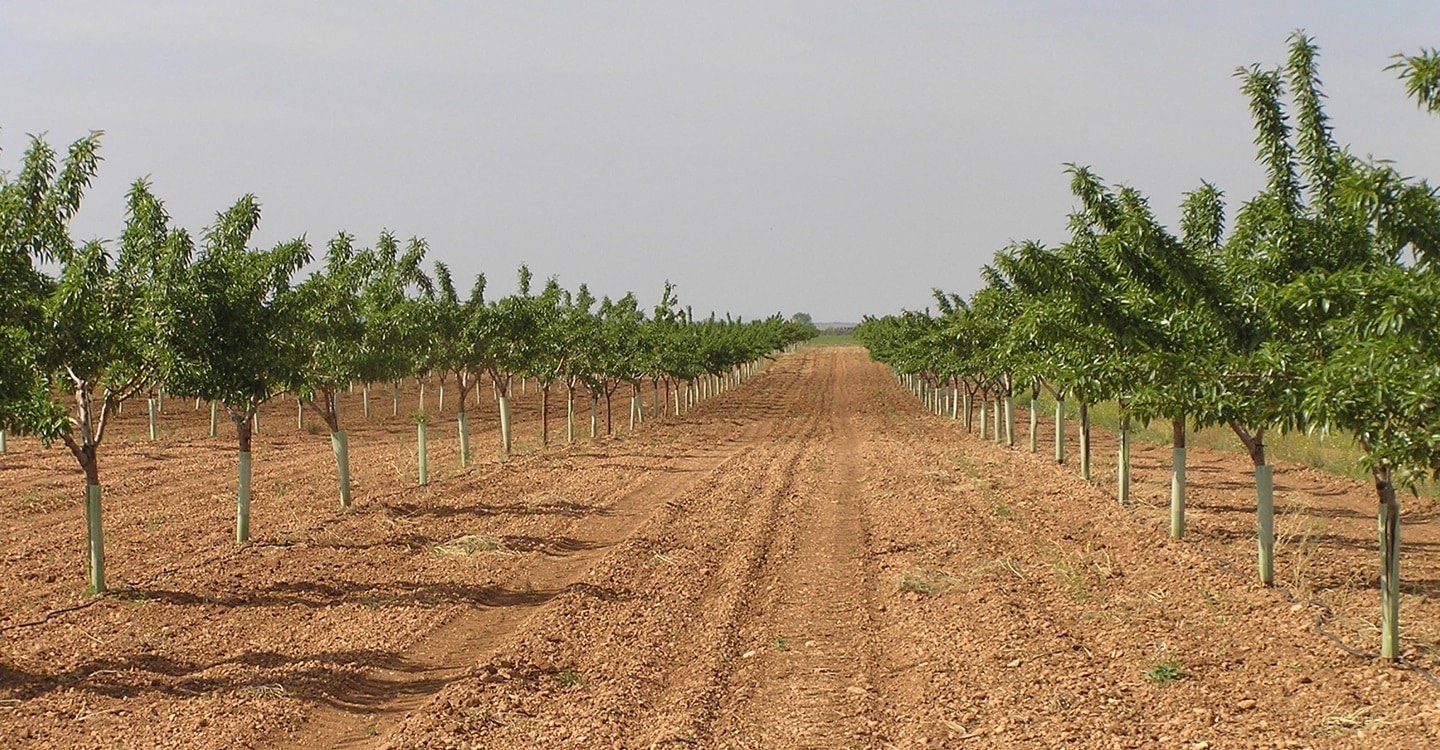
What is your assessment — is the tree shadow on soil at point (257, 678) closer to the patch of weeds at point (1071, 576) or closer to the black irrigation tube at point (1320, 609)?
the patch of weeds at point (1071, 576)

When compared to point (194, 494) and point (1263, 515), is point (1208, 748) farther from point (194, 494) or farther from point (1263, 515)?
point (194, 494)

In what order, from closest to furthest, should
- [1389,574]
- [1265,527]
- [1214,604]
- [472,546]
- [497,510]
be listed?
[1389,574], [1214,604], [1265,527], [472,546], [497,510]

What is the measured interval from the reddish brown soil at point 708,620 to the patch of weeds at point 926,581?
6 cm

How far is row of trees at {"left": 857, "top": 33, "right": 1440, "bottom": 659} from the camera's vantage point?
22.1 feet

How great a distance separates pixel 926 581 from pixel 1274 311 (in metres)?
5.70

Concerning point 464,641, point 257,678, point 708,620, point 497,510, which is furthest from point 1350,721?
point 497,510

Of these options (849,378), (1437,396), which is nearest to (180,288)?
(1437,396)

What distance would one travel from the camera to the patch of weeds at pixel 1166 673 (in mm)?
9234

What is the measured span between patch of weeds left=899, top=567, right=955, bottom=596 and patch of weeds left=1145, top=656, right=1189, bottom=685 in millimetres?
3584

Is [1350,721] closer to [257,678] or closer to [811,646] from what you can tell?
[811,646]

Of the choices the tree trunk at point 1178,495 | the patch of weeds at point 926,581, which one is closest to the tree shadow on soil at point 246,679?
the patch of weeds at point 926,581

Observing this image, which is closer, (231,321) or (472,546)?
(231,321)

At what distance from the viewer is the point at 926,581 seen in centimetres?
1345

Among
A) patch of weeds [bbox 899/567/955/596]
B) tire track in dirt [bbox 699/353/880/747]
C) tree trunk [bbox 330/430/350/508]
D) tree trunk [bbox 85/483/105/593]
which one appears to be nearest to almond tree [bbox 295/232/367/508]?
tree trunk [bbox 330/430/350/508]
